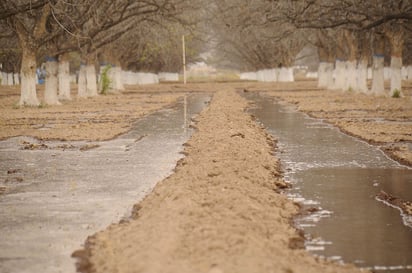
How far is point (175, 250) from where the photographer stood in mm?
5824

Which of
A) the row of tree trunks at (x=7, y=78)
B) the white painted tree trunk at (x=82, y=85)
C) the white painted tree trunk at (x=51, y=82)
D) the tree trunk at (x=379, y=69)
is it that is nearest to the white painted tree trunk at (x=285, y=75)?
the row of tree trunks at (x=7, y=78)

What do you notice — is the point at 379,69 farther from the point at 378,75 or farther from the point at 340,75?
the point at 340,75

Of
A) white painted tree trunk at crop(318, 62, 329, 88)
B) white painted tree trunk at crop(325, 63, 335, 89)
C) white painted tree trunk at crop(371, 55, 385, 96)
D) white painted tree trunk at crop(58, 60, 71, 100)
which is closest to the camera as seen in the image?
white painted tree trunk at crop(58, 60, 71, 100)

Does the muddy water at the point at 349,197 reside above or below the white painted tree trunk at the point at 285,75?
below

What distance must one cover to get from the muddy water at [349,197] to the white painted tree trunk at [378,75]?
80.1 ft

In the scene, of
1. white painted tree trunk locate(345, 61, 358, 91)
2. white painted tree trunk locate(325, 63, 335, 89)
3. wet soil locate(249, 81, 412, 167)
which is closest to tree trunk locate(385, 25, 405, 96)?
wet soil locate(249, 81, 412, 167)

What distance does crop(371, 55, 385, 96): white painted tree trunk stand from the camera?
1596 inches

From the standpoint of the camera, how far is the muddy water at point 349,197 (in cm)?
654

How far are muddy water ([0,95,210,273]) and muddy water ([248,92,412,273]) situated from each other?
2.21 metres

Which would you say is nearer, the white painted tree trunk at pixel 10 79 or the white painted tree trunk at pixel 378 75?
the white painted tree trunk at pixel 378 75

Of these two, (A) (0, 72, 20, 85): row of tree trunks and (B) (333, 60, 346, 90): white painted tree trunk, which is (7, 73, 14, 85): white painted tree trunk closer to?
(A) (0, 72, 20, 85): row of tree trunks

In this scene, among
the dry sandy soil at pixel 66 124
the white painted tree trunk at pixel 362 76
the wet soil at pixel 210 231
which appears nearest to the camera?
the wet soil at pixel 210 231

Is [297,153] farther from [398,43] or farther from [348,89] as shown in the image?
[348,89]

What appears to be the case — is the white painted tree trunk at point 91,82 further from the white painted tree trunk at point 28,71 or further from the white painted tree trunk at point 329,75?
the white painted tree trunk at point 329,75
